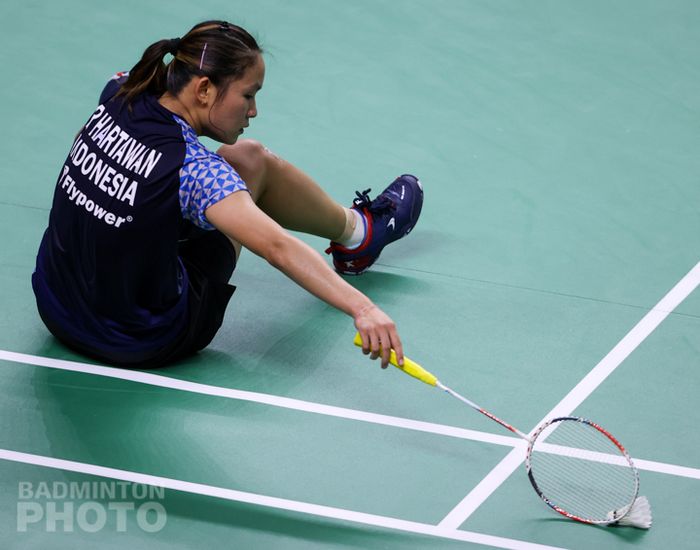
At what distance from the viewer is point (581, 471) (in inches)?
142

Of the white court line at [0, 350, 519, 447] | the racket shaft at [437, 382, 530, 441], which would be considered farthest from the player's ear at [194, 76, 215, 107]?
the racket shaft at [437, 382, 530, 441]

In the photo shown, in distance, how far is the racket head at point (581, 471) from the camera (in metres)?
3.40

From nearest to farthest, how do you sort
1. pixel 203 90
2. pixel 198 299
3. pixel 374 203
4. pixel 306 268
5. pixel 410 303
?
pixel 306 268 → pixel 203 90 → pixel 198 299 → pixel 410 303 → pixel 374 203

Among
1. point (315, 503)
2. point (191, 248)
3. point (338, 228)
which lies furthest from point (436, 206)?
point (315, 503)

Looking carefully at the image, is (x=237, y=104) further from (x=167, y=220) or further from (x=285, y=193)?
(x=285, y=193)

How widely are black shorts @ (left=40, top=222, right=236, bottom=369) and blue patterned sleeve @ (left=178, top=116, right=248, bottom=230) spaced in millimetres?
340

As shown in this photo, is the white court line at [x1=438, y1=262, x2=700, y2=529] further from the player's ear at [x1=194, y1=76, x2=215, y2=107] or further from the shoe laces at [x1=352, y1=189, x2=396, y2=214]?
the player's ear at [x1=194, y1=76, x2=215, y2=107]

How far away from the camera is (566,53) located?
635 centimetres

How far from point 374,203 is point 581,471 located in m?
1.53

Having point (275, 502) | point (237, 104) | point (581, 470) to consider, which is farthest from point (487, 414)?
point (237, 104)

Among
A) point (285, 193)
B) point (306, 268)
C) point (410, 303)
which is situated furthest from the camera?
point (410, 303)

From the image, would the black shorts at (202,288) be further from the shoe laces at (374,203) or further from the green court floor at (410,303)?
the shoe laces at (374,203)

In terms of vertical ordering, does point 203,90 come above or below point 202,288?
above

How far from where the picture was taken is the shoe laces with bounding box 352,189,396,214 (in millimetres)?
4633
